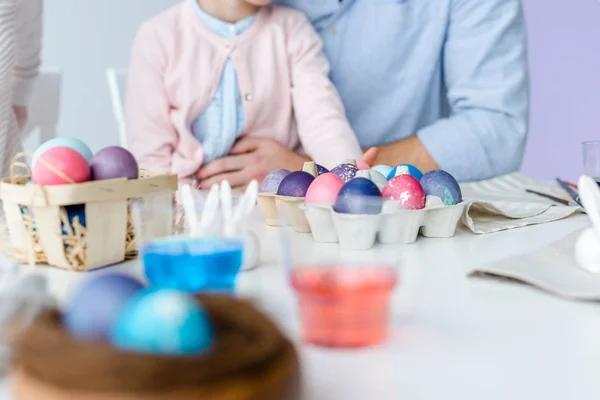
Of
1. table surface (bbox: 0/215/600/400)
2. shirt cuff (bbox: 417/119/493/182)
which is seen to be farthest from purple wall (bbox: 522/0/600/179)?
table surface (bbox: 0/215/600/400)

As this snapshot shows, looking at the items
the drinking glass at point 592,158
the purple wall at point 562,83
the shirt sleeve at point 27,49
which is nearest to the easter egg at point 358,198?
the drinking glass at point 592,158

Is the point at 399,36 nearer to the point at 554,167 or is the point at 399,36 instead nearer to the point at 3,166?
the point at 3,166

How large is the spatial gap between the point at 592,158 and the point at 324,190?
0.47 m

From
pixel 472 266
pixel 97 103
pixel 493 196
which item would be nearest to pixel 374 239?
pixel 472 266

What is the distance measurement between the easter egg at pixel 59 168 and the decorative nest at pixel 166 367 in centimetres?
38

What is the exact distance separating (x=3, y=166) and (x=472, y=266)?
108 centimetres

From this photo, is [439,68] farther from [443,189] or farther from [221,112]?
[443,189]

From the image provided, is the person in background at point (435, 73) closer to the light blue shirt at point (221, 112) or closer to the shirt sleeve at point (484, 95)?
the shirt sleeve at point (484, 95)

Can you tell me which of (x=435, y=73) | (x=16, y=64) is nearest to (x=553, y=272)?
(x=435, y=73)

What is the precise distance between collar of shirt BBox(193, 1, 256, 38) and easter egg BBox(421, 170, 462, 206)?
837 mm

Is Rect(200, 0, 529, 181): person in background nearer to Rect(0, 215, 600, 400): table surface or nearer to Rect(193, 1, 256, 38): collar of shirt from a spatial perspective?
Rect(193, 1, 256, 38): collar of shirt

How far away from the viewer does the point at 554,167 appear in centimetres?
358

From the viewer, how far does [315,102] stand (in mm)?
1633

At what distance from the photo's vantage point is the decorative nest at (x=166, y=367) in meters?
0.29
